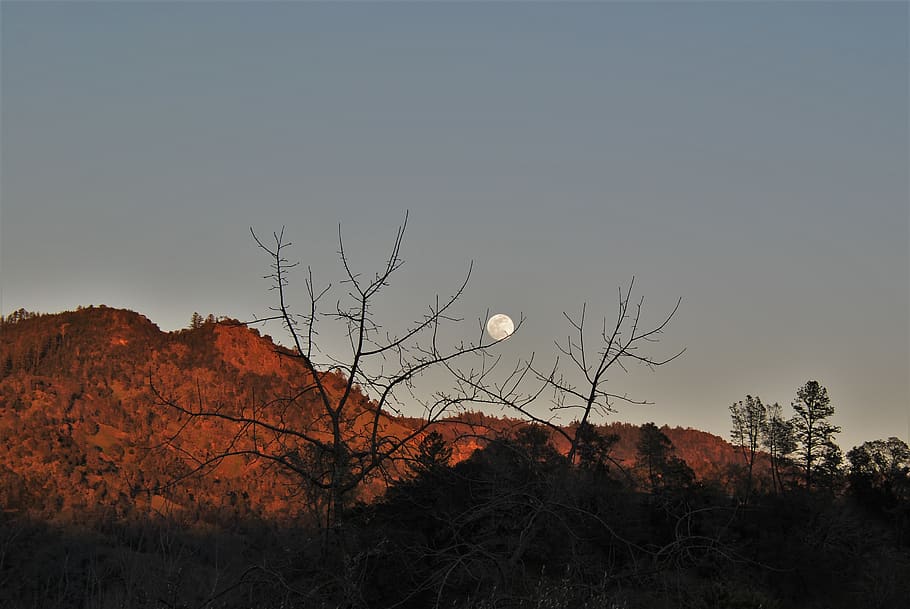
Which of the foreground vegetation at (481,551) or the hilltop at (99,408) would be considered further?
the hilltop at (99,408)

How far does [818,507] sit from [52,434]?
7736cm

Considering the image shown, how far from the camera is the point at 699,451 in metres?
107

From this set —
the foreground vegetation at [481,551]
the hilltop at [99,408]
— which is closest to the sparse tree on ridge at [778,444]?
the hilltop at [99,408]

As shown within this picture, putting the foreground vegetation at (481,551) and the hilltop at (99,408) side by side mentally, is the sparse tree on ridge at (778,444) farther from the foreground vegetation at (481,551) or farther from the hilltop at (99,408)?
the foreground vegetation at (481,551)

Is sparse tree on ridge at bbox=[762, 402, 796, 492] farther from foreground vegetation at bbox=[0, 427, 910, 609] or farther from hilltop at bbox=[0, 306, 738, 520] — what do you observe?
foreground vegetation at bbox=[0, 427, 910, 609]

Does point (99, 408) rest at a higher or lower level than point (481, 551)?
higher

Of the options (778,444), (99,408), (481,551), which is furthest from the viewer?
(99,408)

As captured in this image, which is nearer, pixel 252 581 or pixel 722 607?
pixel 252 581

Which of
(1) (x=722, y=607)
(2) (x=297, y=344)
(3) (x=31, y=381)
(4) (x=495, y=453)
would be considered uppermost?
(3) (x=31, y=381)

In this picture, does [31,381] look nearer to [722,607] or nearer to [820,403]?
[820,403]

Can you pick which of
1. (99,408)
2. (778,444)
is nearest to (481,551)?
(778,444)

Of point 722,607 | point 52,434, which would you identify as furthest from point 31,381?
point 722,607

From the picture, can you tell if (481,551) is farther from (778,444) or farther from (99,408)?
(99,408)

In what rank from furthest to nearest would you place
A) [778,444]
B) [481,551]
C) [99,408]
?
1. [99,408]
2. [778,444]
3. [481,551]
